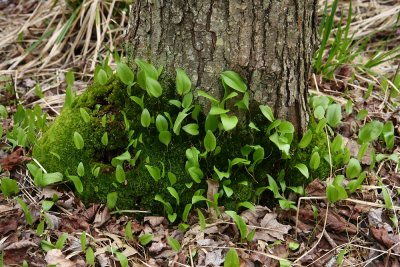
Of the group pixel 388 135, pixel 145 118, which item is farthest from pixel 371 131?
pixel 145 118

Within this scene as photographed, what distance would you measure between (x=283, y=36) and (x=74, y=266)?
4.66ft

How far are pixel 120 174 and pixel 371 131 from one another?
1.36m

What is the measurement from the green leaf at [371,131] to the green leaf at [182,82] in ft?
3.34

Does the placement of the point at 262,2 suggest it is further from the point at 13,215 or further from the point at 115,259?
the point at 13,215

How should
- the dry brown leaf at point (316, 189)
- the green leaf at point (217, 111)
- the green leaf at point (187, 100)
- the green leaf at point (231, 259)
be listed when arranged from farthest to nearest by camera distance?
the dry brown leaf at point (316, 189)
the green leaf at point (187, 100)
the green leaf at point (217, 111)
the green leaf at point (231, 259)

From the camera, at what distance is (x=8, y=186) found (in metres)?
2.58

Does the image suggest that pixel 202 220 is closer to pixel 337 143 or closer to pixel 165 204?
pixel 165 204

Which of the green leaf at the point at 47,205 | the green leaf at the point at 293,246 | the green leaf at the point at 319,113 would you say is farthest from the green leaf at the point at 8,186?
the green leaf at the point at 319,113

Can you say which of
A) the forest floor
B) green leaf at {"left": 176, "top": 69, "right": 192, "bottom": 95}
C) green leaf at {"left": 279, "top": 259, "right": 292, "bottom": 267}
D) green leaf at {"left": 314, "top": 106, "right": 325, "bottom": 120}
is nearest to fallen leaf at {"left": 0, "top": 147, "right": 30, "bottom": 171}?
the forest floor

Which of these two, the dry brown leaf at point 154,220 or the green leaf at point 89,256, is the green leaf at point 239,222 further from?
the green leaf at point 89,256

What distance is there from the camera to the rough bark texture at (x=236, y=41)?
2.34 meters

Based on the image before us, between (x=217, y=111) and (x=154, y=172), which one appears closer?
(x=217, y=111)

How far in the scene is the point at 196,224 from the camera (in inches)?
98.7

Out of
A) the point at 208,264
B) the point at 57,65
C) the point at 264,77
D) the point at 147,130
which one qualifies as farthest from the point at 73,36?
the point at 208,264
